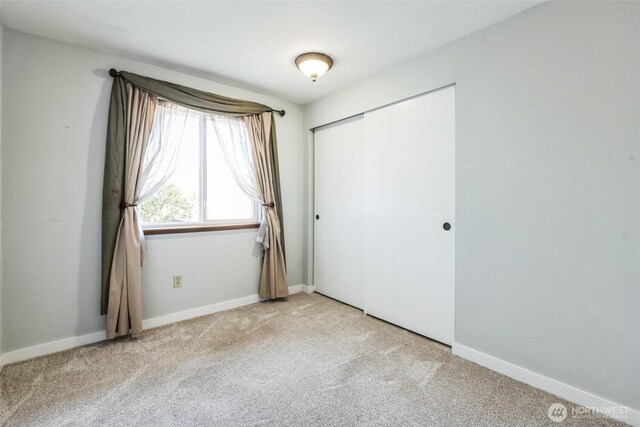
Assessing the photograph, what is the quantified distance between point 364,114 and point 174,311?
8.78ft

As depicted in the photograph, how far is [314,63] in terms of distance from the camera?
2.39 meters

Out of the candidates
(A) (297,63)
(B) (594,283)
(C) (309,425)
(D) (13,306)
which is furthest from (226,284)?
(B) (594,283)

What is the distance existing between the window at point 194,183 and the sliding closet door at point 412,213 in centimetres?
143

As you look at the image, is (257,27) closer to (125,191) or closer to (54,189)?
(125,191)

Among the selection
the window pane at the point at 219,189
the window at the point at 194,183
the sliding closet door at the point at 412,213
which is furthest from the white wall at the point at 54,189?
the sliding closet door at the point at 412,213

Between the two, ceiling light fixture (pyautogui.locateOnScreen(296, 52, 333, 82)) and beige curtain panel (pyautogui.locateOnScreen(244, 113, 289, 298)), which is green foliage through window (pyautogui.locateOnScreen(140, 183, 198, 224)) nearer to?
beige curtain panel (pyautogui.locateOnScreen(244, 113, 289, 298))

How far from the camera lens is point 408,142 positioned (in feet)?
8.33

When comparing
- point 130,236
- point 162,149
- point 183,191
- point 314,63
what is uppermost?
point 314,63

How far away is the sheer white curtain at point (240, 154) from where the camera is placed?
305cm

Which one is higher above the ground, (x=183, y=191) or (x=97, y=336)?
(x=183, y=191)

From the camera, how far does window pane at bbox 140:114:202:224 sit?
2725mm

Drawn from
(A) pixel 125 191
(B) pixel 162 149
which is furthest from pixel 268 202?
(A) pixel 125 191
